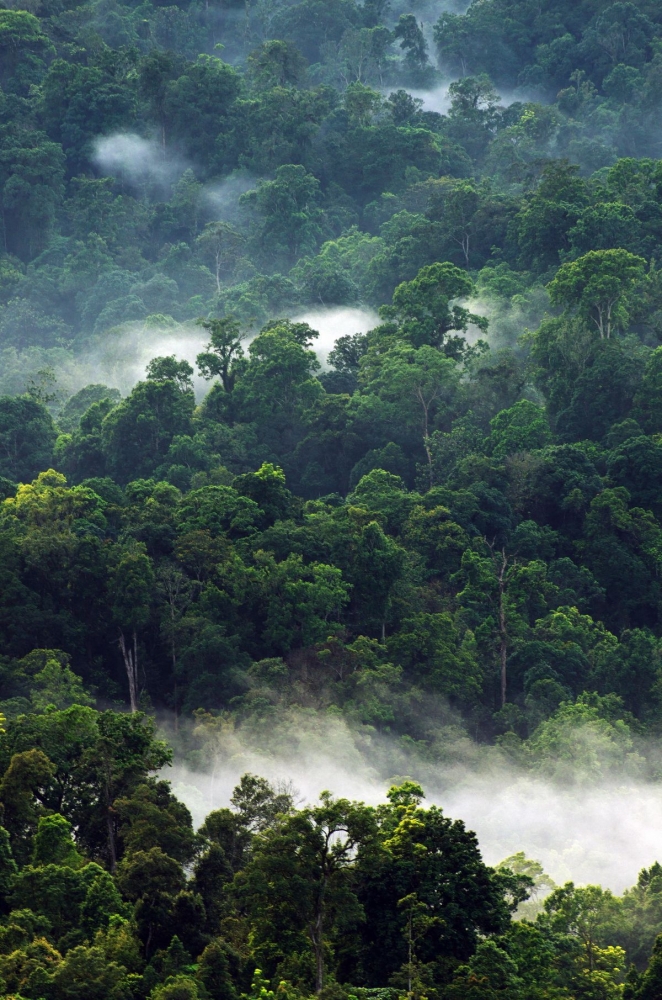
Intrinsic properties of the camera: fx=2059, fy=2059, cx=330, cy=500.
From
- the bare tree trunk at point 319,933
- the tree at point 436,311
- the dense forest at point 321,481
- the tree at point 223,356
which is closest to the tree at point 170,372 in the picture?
the dense forest at point 321,481

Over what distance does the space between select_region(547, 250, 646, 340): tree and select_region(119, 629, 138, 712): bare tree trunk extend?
20.7 meters

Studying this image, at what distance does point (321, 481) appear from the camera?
62.5 m

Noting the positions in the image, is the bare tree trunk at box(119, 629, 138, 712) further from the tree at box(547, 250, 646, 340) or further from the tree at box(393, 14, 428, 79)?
the tree at box(393, 14, 428, 79)

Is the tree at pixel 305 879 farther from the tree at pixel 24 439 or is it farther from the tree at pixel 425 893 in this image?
the tree at pixel 24 439

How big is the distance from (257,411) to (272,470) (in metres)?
9.24

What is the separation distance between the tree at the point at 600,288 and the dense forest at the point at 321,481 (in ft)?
0.60

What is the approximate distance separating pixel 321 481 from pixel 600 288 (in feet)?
34.6

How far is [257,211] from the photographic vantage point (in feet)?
286

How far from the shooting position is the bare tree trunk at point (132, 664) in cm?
4950

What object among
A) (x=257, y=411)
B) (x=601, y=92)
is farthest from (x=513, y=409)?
(x=601, y=92)

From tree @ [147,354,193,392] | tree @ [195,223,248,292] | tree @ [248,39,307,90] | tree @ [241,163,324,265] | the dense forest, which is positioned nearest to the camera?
the dense forest

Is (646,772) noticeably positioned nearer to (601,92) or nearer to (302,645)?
(302,645)

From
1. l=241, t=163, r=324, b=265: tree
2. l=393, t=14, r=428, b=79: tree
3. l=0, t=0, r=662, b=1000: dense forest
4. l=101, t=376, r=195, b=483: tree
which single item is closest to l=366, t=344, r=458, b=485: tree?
l=0, t=0, r=662, b=1000: dense forest

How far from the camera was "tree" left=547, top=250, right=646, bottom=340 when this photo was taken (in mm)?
63875
